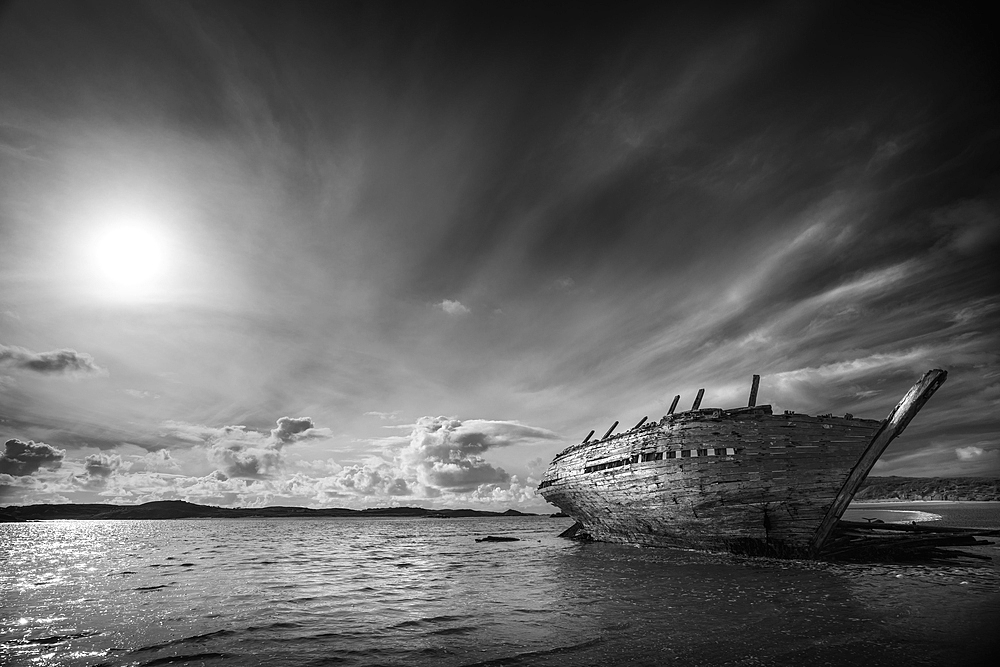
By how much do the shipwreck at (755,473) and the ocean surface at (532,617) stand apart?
1.25 m

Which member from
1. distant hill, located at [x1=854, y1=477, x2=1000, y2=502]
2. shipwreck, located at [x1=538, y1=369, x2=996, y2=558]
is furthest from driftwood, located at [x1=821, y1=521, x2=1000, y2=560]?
distant hill, located at [x1=854, y1=477, x2=1000, y2=502]

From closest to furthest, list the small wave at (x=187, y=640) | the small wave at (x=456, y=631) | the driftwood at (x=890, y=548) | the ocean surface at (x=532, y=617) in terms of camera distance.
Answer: the ocean surface at (x=532, y=617)
the small wave at (x=187, y=640)
the small wave at (x=456, y=631)
the driftwood at (x=890, y=548)

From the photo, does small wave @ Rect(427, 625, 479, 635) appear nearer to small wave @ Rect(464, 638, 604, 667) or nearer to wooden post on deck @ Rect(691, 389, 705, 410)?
small wave @ Rect(464, 638, 604, 667)

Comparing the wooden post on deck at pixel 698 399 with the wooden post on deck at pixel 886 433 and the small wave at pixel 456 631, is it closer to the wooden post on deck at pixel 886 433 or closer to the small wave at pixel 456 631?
the wooden post on deck at pixel 886 433

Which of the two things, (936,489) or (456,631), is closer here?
(456,631)

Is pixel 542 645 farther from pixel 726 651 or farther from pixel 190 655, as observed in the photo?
pixel 190 655

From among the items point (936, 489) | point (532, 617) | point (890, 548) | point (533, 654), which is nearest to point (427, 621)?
point (532, 617)

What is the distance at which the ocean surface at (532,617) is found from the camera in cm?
684

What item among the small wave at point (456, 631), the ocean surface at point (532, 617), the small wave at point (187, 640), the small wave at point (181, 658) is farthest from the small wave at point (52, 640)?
the small wave at point (456, 631)

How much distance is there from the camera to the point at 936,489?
89500mm

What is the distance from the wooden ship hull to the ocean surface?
51.5 inches

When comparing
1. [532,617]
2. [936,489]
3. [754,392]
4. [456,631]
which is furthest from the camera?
[936,489]

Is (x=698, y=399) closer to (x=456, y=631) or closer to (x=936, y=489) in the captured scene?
(x=456, y=631)

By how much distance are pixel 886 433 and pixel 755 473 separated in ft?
13.4
